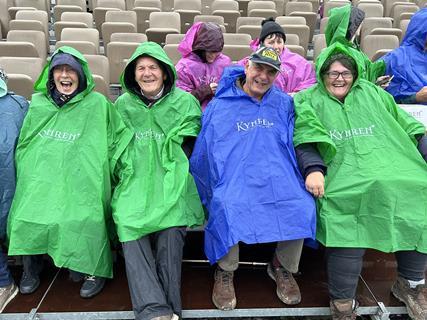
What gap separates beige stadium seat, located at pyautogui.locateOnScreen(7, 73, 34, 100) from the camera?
2.95 meters

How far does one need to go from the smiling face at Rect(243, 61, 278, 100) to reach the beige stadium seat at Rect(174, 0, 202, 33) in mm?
3665

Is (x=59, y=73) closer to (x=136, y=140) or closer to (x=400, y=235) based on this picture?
(x=136, y=140)

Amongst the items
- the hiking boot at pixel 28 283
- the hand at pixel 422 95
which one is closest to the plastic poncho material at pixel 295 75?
the hand at pixel 422 95

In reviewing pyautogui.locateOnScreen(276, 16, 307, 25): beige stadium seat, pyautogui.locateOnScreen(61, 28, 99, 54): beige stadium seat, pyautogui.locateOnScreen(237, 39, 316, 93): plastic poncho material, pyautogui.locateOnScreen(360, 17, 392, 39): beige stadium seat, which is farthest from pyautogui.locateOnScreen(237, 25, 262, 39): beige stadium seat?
pyautogui.locateOnScreen(237, 39, 316, 93): plastic poncho material

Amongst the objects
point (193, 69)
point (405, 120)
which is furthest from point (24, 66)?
point (405, 120)

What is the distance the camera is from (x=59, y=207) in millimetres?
1997

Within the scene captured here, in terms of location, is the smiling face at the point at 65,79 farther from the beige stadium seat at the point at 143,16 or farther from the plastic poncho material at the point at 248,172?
the beige stadium seat at the point at 143,16

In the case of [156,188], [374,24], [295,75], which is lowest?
[156,188]

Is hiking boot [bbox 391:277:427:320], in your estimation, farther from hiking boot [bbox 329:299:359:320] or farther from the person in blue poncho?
the person in blue poncho

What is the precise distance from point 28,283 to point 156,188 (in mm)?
825

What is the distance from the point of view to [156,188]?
83.3 inches

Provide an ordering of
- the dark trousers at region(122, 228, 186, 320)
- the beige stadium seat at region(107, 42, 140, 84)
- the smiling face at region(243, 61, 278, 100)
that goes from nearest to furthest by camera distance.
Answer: the dark trousers at region(122, 228, 186, 320) → the smiling face at region(243, 61, 278, 100) → the beige stadium seat at region(107, 42, 140, 84)

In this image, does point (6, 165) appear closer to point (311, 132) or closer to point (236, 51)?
point (311, 132)

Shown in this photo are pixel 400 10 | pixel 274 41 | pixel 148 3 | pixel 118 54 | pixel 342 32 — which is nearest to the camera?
pixel 342 32
